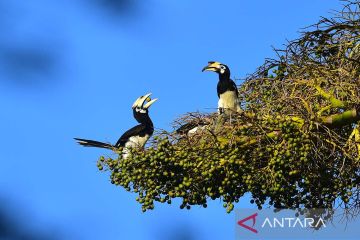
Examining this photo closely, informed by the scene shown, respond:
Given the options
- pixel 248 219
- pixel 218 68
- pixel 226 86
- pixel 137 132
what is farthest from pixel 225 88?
pixel 248 219

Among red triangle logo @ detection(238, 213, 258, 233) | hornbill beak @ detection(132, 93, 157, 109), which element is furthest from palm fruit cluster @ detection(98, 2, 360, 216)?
hornbill beak @ detection(132, 93, 157, 109)

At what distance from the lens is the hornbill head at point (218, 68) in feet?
67.4

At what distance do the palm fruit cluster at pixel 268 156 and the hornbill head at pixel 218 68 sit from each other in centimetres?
228

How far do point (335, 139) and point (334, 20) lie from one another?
315cm

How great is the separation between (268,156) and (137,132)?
11.5 ft

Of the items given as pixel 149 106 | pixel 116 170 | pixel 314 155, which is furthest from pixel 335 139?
pixel 149 106

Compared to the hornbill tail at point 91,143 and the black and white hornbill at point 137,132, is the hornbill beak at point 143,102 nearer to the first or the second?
the black and white hornbill at point 137,132

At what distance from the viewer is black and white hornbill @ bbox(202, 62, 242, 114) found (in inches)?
779

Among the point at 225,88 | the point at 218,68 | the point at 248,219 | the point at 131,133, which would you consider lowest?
the point at 248,219

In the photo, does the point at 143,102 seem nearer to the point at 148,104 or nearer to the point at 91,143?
the point at 148,104

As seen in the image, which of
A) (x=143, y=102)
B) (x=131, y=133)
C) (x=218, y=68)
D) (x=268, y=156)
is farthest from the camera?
(x=143, y=102)

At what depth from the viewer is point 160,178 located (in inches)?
678

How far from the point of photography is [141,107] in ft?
69.0

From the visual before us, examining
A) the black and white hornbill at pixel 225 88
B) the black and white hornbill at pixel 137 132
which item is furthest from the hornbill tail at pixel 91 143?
the black and white hornbill at pixel 225 88
